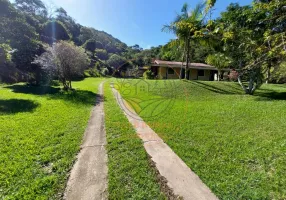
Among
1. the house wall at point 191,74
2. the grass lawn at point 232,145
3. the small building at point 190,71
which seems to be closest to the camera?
the grass lawn at point 232,145

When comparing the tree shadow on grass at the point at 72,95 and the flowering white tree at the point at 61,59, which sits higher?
the flowering white tree at the point at 61,59

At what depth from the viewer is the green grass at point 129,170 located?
10.1ft

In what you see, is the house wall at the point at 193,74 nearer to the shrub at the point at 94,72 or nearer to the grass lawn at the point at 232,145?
the shrub at the point at 94,72

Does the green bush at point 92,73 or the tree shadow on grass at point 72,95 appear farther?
the green bush at point 92,73

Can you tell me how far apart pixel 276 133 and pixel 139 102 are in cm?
740

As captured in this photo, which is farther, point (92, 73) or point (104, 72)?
point (92, 73)

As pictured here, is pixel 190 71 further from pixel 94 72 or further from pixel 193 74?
pixel 94 72

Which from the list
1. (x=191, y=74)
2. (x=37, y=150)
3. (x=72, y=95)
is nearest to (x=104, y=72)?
(x=191, y=74)

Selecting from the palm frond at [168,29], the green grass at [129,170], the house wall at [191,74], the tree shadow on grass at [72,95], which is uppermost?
the palm frond at [168,29]

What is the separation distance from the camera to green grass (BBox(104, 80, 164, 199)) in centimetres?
309

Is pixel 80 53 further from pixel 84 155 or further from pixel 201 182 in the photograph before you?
pixel 201 182

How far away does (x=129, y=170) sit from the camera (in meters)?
3.75

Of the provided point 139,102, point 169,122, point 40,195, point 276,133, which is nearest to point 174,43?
point 139,102

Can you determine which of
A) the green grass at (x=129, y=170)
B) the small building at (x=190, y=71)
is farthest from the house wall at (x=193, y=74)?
the green grass at (x=129, y=170)
